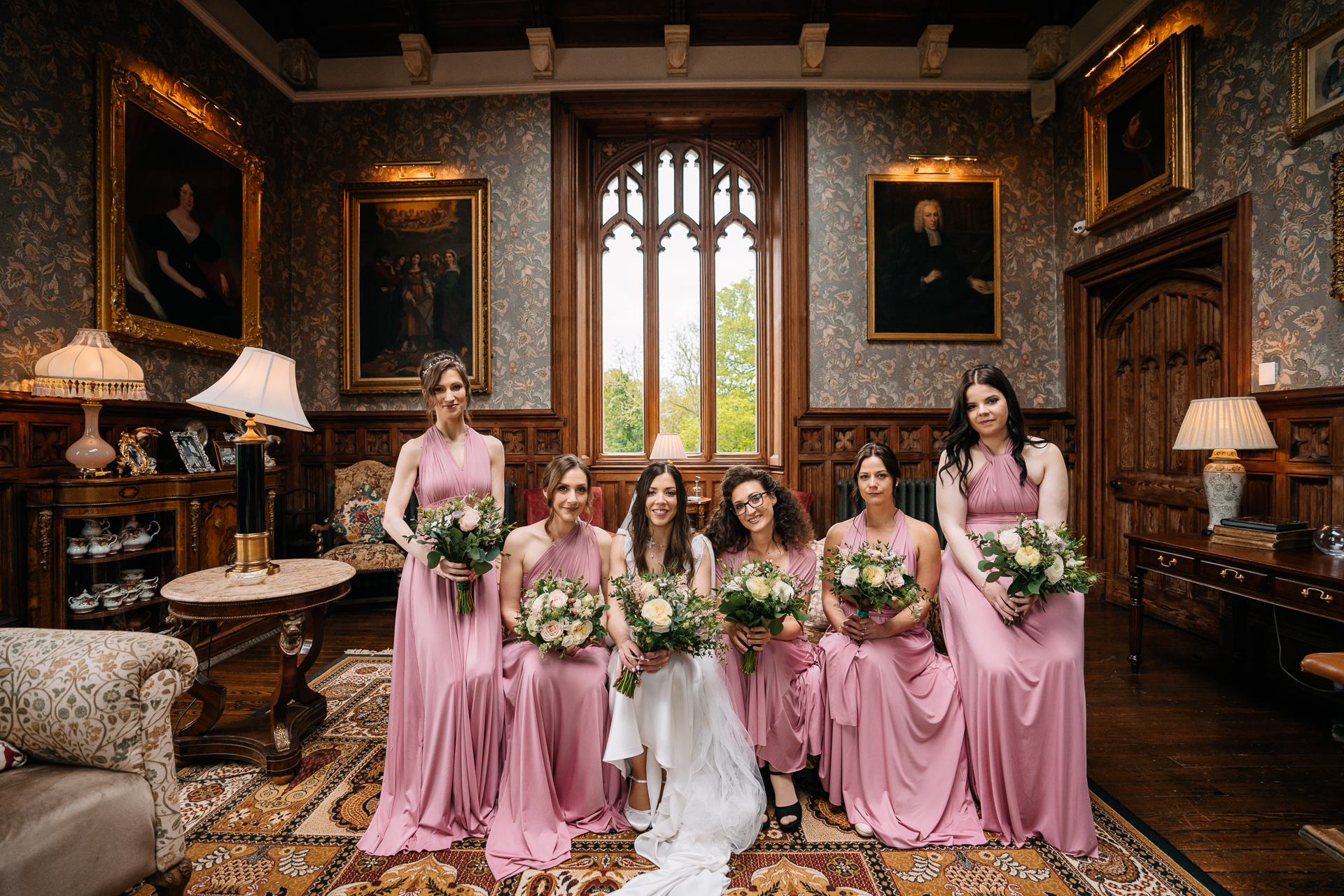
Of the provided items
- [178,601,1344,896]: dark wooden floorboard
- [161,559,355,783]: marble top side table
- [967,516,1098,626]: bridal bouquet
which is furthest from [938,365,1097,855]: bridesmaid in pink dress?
[161,559,355,783]: marble top side table

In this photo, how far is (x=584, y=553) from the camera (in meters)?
2.76

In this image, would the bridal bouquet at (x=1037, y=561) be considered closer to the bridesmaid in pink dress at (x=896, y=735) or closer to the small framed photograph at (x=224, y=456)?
the bridesmaid in pink dress at (x=896, y=735)

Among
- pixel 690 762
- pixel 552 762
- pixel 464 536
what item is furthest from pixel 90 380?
pixel 690 762

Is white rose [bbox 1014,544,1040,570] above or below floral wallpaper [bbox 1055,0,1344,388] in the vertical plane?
below

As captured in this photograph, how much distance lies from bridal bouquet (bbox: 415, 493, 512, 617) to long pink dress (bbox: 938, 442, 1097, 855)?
206 centimetres

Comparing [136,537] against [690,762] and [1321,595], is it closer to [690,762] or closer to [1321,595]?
[690,762]

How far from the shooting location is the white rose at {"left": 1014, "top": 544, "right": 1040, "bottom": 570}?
229 centimetres

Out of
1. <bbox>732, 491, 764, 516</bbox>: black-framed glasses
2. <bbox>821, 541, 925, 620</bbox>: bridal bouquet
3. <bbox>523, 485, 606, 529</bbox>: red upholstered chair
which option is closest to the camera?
<bbox>821, 541, 925, 620</bbox>: bridal bouquet

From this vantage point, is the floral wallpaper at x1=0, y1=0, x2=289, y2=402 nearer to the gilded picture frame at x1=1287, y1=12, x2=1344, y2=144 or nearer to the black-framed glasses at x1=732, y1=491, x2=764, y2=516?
the black-framed glasses at x1=732, y1=491, x2=764, y2=516

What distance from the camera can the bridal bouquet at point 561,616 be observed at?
2.31 meters

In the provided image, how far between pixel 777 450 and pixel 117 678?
5293mm

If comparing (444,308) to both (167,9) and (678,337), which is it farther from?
(167,9)

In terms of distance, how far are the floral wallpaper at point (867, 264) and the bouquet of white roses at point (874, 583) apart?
11.9 ft

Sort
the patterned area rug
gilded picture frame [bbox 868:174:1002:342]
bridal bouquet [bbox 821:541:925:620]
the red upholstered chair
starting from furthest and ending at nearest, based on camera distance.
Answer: gilded picture frame [bbox 868:174:1002:342]
the red upholstered chair
bridal bouquet [bbox 821:541:925:620]
the patterned area rug
